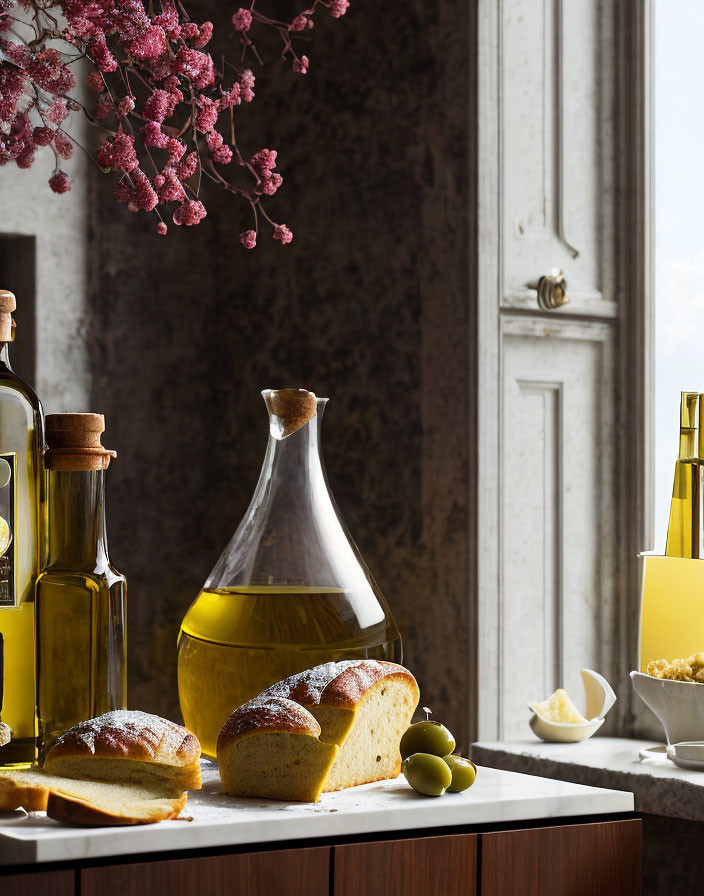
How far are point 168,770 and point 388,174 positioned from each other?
0.90 metres

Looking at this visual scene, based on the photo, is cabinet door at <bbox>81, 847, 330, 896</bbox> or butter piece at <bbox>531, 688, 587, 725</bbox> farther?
butter piece at <bbox>531, 688, 587, 725</bbox>

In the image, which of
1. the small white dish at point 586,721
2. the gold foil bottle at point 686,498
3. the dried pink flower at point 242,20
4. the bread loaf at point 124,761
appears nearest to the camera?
the bread loaf at point 124,761

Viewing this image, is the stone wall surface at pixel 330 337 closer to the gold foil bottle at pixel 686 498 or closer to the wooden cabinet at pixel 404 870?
the gold foil bottle at pixel 686 498

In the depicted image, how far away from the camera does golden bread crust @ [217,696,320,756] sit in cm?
88

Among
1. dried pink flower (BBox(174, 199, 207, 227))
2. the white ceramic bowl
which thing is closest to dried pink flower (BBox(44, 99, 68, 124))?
dried pink flower (BBox(174, 199, 207, 227))

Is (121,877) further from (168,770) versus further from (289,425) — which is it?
(289,425)

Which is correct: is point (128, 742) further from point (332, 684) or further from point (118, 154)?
point (118, 154)

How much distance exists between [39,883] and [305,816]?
174 mm

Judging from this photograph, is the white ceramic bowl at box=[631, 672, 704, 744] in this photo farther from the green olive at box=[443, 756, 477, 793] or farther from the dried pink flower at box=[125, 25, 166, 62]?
the dried pink flower at box=[125, 25, 166, 62]

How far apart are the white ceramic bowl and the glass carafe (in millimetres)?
304

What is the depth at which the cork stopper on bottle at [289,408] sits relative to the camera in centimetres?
106

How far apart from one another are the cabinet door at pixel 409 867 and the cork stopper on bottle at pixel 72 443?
35 cm

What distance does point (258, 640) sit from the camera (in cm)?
101

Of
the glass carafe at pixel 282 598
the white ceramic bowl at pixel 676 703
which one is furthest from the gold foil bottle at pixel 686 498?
the glass carafe at pixel 282 598
